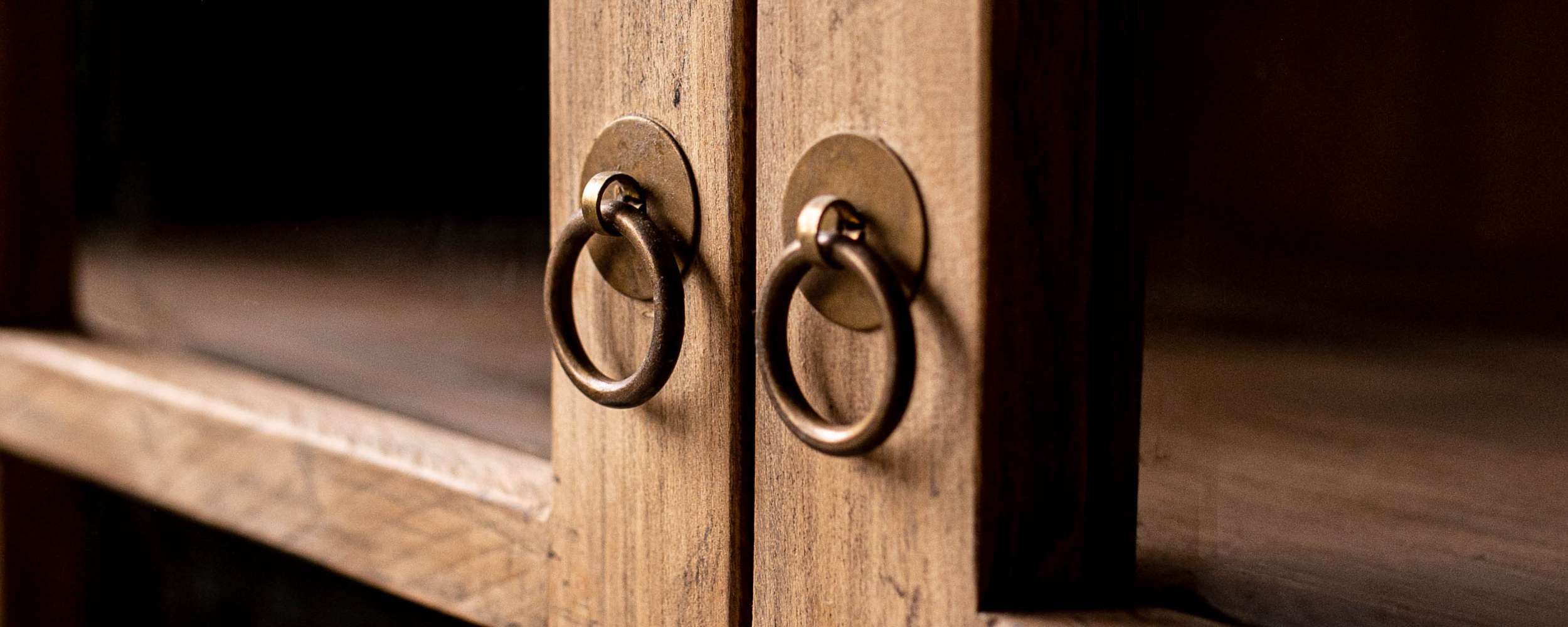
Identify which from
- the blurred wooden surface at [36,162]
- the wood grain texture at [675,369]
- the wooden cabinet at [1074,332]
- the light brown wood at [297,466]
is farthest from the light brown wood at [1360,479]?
the blurred wooden surface at [36,162]

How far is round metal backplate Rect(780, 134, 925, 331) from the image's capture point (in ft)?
0.98

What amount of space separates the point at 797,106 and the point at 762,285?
5cm

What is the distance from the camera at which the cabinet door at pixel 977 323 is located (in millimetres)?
285

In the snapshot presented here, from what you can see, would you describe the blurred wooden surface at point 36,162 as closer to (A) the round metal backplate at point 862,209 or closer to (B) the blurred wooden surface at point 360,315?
(B) the blurred wooden surface at point 360,315

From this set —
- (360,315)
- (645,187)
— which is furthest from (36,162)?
(645,187)

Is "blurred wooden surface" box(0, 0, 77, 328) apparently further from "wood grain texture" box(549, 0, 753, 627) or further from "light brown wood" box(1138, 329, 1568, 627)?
"light brown wood" box(1138, 329, 1568, 627)

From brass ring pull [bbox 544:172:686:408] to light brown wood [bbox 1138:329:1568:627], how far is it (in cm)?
14

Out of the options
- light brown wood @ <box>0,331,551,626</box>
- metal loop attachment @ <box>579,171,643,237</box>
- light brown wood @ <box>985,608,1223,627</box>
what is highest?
metal loop attachment @ <box>579,171,643,237</box>

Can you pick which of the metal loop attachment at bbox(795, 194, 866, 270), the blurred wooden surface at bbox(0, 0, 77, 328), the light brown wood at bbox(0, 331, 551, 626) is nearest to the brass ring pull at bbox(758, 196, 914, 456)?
the metal loop attachment at bbox(795, 194, 866, 270)

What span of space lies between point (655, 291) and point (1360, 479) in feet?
0.64

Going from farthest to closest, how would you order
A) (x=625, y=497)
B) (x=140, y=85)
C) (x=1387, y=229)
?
(x=140, y=85), (x=625, y=497), (x=1387, y=229)

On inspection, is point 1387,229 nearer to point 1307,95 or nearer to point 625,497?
point 1307,95

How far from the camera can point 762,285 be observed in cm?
31

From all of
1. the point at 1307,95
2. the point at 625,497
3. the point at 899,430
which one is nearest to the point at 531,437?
the point at 625,497
